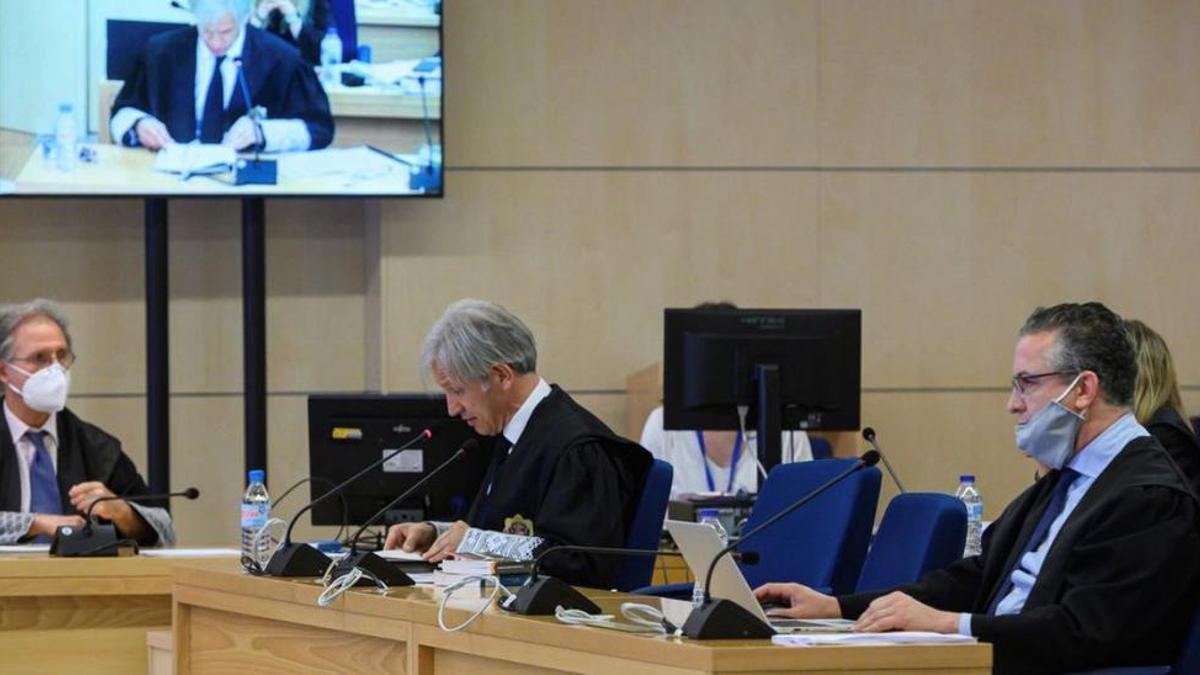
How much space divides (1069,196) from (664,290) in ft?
5.19

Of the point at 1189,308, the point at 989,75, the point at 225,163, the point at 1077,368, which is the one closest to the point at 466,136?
the point at 225,163

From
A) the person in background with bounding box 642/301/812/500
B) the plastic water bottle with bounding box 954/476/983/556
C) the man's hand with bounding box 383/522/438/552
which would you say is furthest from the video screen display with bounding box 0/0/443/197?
the man's hand with bounding box 383/522/438/552

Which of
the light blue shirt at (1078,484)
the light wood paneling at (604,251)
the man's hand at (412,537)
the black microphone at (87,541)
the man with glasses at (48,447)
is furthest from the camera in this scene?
the light wood paneling at (604,251)

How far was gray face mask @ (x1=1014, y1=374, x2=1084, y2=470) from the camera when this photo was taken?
335 cm

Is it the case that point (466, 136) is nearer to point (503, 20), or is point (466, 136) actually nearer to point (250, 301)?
point (503, 20)

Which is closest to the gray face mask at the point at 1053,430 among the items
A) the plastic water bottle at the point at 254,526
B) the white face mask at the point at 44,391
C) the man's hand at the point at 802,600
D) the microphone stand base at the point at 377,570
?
the man's hand at the point at 802,600

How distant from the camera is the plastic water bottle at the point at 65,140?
21.4ft

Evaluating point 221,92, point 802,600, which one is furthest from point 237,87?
point 802,600

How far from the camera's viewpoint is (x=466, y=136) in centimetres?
695

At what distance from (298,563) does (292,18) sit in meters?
Result: 3.13

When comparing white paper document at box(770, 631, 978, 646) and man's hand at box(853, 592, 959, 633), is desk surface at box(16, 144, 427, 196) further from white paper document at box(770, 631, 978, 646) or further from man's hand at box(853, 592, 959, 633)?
white paper document at box(770, 631, 978, 646)

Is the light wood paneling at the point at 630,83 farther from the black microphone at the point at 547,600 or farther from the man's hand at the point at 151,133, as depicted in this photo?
the black microphone at the point at 547,600

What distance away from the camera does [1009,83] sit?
7191mm

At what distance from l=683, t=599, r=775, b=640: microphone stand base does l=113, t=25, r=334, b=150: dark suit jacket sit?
423 cm
